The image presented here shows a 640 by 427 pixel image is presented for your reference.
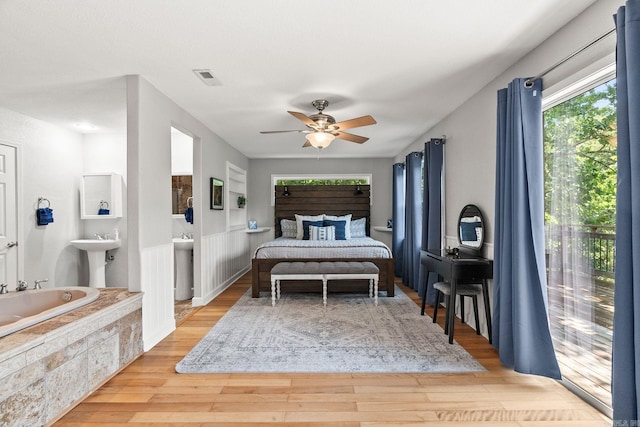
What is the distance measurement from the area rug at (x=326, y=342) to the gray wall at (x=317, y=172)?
302 cm

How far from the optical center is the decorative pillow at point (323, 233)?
19.8 feet

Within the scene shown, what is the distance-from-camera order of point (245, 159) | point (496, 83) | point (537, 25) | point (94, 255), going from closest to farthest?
point (537, 25)
point (496, 83)
point (94, 255)
point (245, 159)

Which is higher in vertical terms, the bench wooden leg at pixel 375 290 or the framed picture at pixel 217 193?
the framed picture at pixel 217 193

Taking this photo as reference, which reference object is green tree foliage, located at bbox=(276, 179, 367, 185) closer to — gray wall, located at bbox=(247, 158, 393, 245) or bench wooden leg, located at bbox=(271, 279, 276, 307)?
gray wall, located at bbox=(247, 158, 393, 245)

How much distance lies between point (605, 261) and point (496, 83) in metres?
1.76

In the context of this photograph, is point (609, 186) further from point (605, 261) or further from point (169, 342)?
point (169, 342)

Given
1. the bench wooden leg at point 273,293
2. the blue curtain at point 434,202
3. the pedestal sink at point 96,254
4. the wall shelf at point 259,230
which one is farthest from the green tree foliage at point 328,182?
A: the pedestal sink at point 96,254

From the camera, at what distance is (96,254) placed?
4.68m

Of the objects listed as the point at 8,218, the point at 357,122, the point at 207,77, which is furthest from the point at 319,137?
the point at 8,218

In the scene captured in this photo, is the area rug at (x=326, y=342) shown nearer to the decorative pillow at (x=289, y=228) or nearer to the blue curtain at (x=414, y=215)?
the blue curtain at (x=414, y=215)

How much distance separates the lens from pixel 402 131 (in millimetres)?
4938

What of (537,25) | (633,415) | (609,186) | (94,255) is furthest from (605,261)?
(94,255)

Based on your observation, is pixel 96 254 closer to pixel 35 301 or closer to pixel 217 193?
pixel 217 193

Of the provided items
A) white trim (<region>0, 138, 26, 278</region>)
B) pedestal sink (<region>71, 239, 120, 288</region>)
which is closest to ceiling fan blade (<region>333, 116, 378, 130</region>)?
pedestal sink (<region>71, 239, 120, 288</region>)
